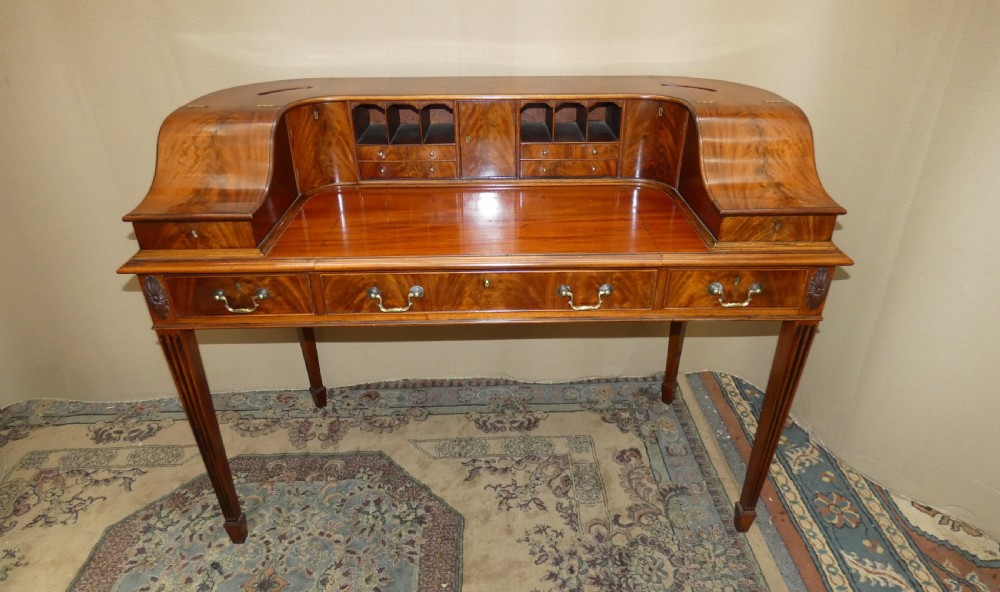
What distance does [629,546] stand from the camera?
7.06 feet

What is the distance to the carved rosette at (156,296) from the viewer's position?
1645mm

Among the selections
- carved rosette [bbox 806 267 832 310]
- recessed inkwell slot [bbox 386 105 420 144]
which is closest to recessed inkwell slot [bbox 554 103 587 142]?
recessed inkwell slot [bbox 386 105 420 144]

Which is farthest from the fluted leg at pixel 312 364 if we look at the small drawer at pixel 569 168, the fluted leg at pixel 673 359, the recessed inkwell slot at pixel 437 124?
the fluted leg at pixel 673 359

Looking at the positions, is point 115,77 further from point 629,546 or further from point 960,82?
point 960,82

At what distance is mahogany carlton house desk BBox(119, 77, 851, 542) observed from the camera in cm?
162

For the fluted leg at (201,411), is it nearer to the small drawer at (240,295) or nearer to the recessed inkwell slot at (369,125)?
the small drawer at (240,295)

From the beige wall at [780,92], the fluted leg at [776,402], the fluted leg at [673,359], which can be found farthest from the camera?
the fluted leg at [673,359]

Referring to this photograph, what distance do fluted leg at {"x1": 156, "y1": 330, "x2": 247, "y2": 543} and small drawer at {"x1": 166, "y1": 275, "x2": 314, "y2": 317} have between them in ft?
0.45

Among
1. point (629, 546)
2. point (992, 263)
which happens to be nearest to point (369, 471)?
point (629, 546)

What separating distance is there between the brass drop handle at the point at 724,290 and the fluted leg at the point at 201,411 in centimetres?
156

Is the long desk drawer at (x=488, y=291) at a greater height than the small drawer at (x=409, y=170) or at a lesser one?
lesser

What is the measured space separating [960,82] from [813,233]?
0.78 meters

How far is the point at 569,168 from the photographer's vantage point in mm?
2105

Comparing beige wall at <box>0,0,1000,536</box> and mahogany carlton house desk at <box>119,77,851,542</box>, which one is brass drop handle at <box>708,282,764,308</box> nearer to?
mahogany carlton house desk at <box>119,77,851,542</box>
